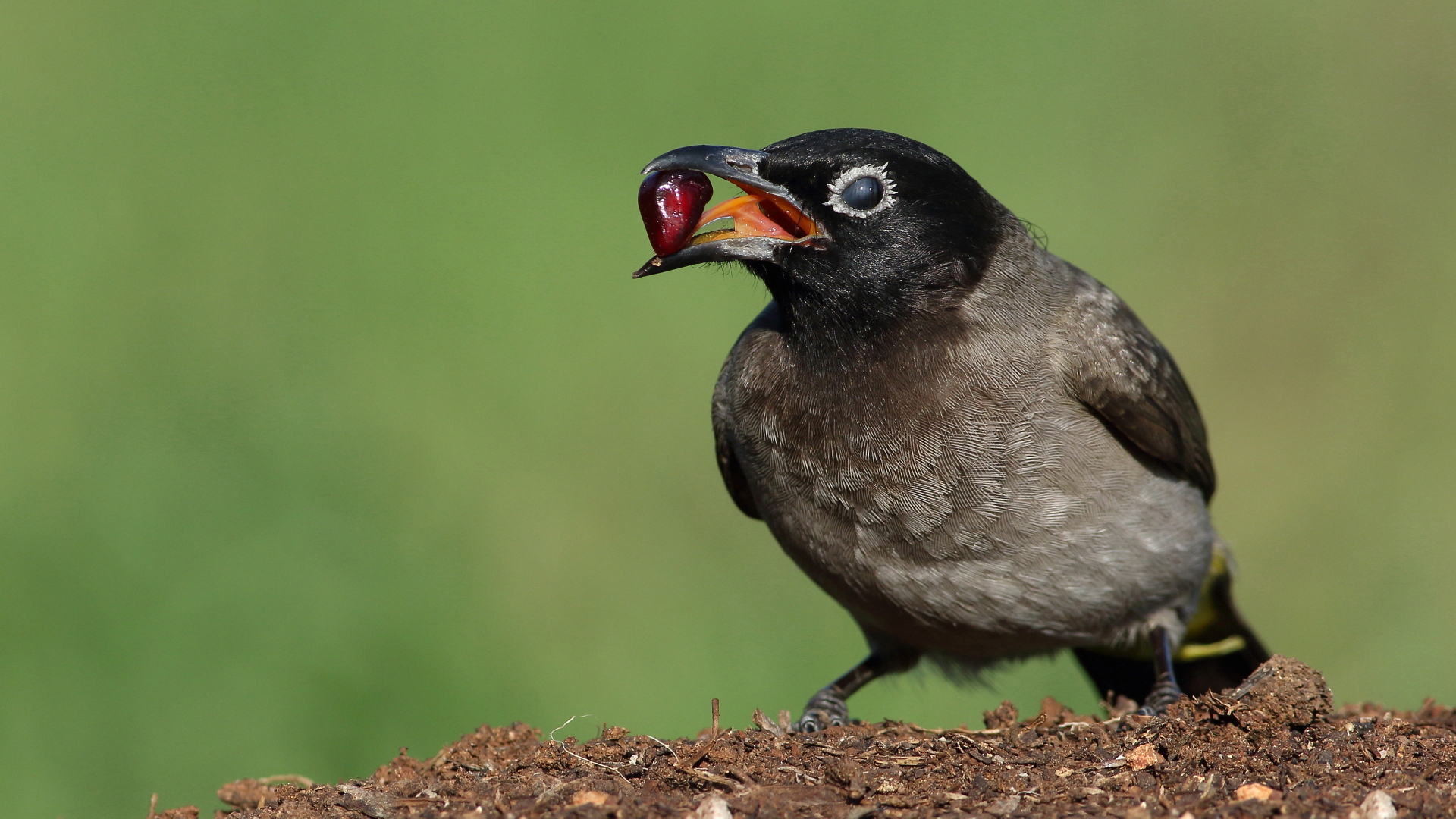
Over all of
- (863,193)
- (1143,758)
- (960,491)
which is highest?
(863,193)

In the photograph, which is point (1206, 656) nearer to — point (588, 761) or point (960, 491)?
point (960, 491)

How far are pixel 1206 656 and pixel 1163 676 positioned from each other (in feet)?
3.61

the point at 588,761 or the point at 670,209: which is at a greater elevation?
the point at 670,209

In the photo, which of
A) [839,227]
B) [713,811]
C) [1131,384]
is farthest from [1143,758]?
[839,227]

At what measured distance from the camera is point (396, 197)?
1020cm

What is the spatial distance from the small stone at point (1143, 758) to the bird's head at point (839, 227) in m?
1.85

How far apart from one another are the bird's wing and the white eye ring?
98cm

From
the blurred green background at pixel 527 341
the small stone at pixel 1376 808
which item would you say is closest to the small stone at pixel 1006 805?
the small stone at pixel 1376 808

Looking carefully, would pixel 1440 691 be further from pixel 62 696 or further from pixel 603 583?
pixel 62 696

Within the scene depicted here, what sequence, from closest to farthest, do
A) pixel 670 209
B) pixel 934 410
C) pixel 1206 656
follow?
pixel 670 209 → pixel 934 410 → pixel 1206 656

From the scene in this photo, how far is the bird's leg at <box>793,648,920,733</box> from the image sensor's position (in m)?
6.11

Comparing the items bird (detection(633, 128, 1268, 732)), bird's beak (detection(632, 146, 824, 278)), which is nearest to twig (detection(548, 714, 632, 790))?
bird (detection(633, 128, 1268, 732))

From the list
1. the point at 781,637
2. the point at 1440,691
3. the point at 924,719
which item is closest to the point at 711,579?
the point at 781,637

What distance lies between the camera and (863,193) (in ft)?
17.3
